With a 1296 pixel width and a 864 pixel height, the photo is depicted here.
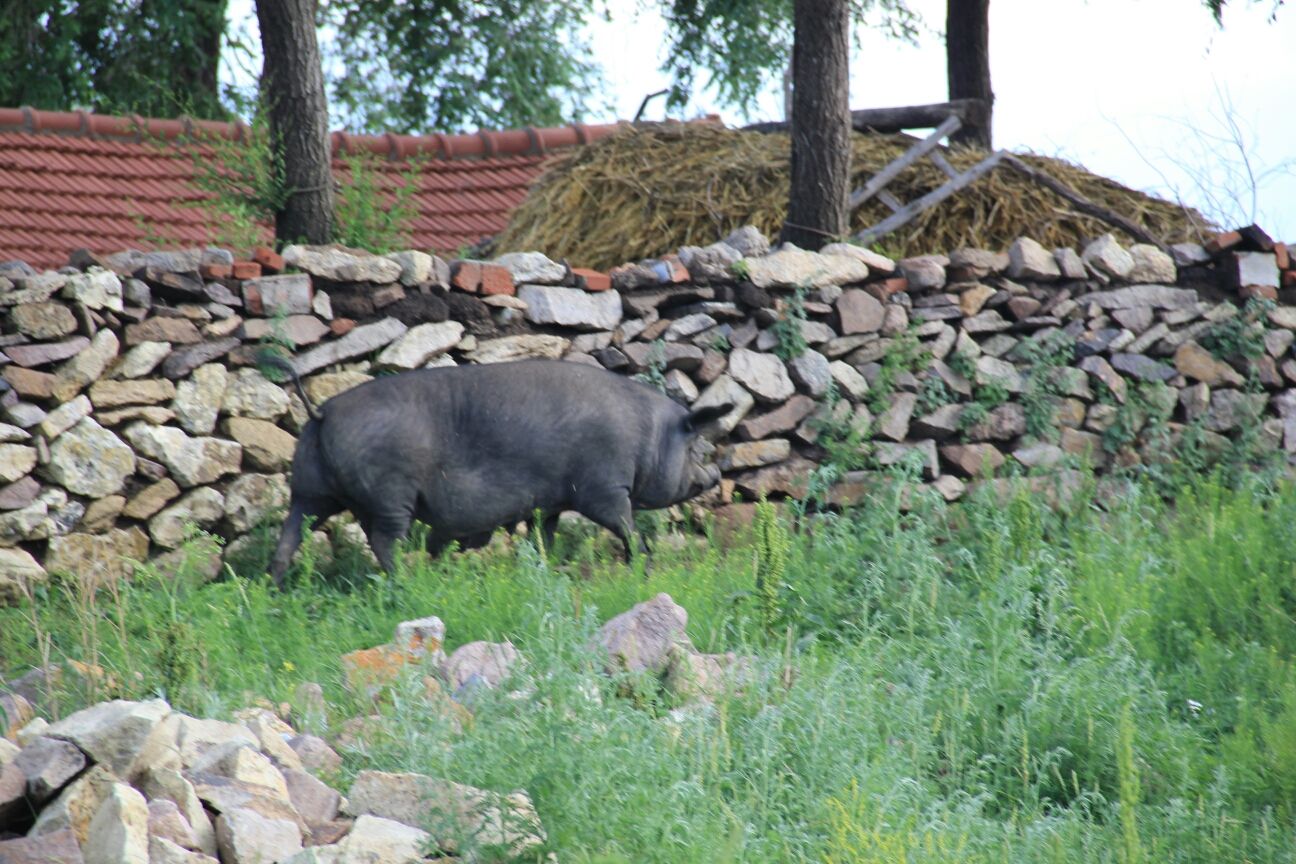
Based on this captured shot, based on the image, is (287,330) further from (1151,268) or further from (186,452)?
(1151,268)

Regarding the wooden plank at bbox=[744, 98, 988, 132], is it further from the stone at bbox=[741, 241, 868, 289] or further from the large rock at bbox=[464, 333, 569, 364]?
the large rock at bbox=[464, 333, 569, 364]

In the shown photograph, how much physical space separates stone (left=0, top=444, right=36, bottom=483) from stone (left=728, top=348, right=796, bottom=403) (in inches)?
135

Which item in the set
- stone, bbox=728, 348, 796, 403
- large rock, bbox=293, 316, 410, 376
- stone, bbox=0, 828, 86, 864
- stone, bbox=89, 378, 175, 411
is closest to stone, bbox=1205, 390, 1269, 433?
stone, bbox=728, 348, 796, 403

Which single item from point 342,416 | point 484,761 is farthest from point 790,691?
point 342,416

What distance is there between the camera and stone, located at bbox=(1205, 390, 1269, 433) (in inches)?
326

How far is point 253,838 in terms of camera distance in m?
3.48

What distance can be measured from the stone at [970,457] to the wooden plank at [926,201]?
4.77ft

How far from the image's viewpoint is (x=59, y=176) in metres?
10.6

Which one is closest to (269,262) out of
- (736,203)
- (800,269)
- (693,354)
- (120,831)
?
(693,354)

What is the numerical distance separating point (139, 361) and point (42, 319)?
0.46m

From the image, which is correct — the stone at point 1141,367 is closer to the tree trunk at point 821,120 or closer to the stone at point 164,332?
the tree trunk at point 821,120

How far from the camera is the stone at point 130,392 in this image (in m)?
6.61

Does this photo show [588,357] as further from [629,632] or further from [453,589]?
[629,632]

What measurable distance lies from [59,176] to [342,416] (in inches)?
225
